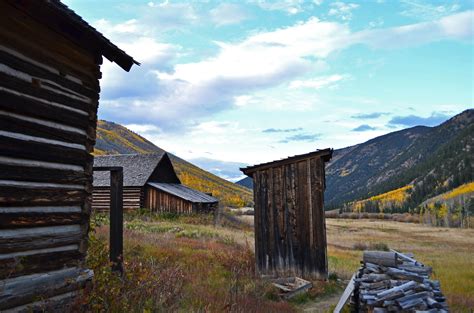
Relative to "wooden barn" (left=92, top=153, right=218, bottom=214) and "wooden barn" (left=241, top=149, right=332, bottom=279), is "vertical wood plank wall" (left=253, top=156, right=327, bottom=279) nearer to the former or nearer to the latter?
"wooden barn" (left=241, top=149, right=332, bottom=279)

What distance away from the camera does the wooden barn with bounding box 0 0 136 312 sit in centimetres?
548

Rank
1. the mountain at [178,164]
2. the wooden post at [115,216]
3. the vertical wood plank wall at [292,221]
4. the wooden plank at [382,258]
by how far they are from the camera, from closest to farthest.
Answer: the wooden post at [115,216] → the wooden plank at [382,258] → the vertical wood plank wall at [292,221] → the mountain at [178,164]

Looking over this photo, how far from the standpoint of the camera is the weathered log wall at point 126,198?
3531 cm

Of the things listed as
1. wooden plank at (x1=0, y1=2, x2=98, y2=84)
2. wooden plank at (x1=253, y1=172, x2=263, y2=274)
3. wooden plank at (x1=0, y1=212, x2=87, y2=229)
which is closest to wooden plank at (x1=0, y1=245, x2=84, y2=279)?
wooden plank at (x1=0, y1=212, x2=87, y2=229)

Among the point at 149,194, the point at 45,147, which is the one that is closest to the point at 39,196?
the point at 45,147

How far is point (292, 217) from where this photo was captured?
14109 millimetres

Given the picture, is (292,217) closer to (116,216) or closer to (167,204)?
(116,216)

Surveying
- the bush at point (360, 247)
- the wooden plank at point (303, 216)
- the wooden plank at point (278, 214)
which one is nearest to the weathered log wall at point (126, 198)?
the bush at point (360, 247)

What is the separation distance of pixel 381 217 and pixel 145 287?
97.2 metres

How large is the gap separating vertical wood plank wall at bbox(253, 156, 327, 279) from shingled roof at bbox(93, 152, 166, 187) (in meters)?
22.7

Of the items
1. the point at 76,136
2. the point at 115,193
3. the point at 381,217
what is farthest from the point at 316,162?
the point at 381,217

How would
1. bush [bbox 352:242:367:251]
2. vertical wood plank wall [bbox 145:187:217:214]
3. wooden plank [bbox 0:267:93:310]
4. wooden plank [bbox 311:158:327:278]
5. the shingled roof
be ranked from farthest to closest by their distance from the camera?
the shingled roof, vertical wood plank wall [bbox 145:187:217:214], bush [bbox 352:242:367:251], wooden plank [bbox 311:158:327:278], wooden plank [bbox 0:267:93:310]

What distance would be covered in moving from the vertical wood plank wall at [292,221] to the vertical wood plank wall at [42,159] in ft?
27.5

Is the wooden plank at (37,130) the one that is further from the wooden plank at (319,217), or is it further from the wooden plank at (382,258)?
the wooden plank at (319,217)
